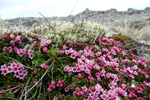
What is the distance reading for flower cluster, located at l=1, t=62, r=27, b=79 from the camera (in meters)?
2.55

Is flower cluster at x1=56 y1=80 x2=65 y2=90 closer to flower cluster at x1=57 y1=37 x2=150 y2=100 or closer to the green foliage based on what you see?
flower cluster at x1=57 y1=37 x2=150 y2=100

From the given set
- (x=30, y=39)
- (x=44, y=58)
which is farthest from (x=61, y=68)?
(x=30, y=39)

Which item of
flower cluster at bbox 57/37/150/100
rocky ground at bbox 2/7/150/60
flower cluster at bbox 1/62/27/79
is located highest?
flower cluster at bbox 1/62/27/79

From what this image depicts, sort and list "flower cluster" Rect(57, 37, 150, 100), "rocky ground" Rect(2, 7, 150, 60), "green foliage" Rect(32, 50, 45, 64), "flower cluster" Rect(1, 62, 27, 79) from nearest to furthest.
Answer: "flower cluster" Rect(57, 37, 150, 100)
"flower cluster" Rect(1, 62, 27, 79)
"green foliage" Rect(32, 50, 45, 64)
"rocky ground" Rect(2, 7, 150, 60)

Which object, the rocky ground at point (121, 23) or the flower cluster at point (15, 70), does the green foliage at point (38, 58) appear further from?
the rocky ground at point (121, 23)

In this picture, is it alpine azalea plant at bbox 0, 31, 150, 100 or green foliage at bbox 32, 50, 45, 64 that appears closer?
alpine azalea plant at bbox 0, 31, 150, 100

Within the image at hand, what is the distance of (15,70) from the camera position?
2596 millimetres

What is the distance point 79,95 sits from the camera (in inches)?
91.6

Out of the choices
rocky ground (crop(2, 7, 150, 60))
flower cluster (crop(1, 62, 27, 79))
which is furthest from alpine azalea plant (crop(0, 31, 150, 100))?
rocky ground (crop(2, 7, 150, 60))

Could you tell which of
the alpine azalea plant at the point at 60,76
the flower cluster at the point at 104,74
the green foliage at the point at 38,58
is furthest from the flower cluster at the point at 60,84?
the green foliage at the point at 38,58

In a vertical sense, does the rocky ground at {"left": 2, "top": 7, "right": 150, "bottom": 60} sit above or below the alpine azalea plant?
below

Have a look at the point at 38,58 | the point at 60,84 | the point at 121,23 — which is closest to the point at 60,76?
the point at 60,84

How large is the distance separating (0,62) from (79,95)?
1.71 metres

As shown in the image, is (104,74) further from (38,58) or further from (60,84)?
(38,58)
